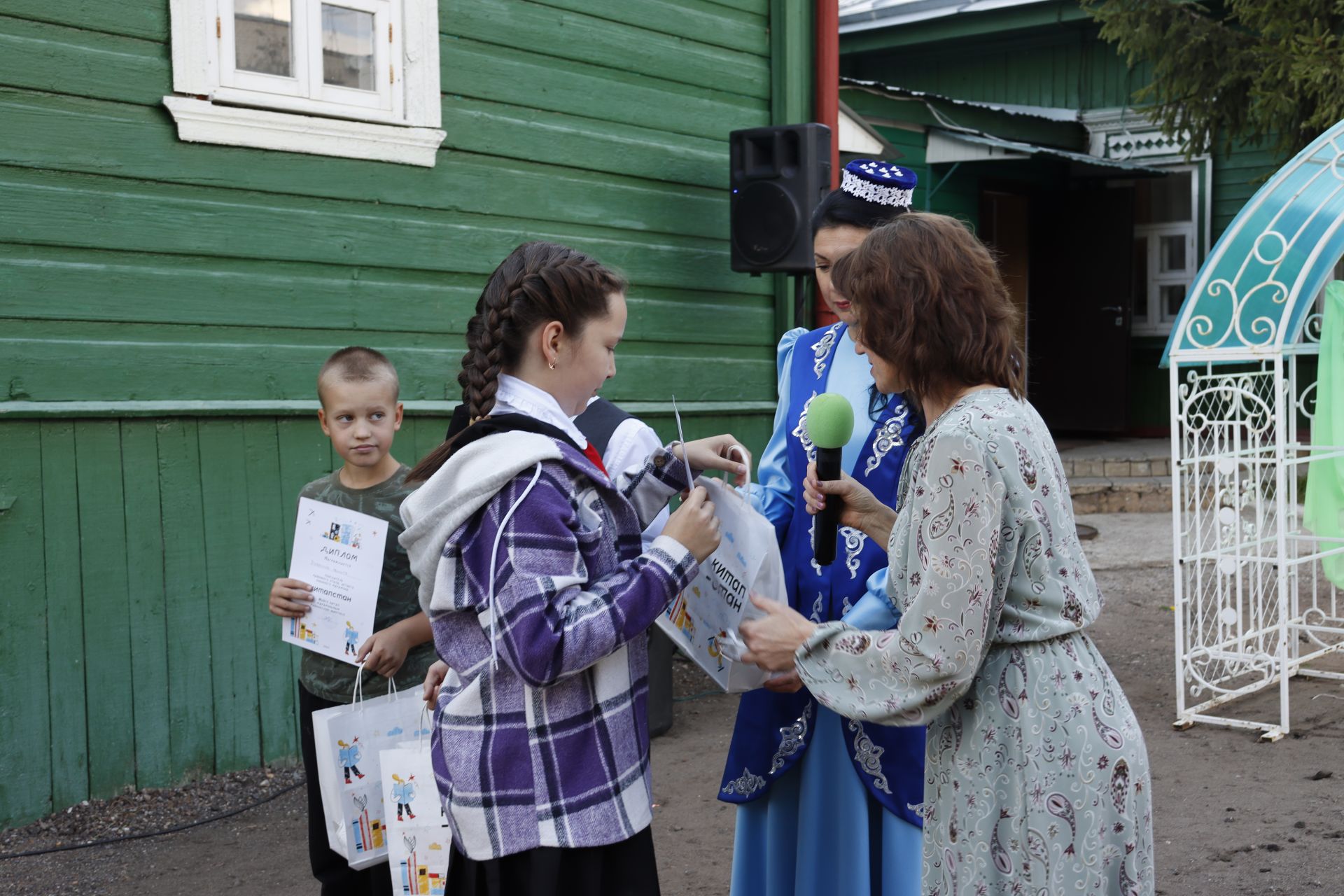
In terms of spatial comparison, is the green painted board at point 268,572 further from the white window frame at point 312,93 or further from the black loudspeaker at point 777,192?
the black loudspeaker at point 777,192

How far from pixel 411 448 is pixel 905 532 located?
12.3 feet

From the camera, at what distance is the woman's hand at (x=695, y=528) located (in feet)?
6.58

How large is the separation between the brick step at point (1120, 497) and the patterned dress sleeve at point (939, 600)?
1014 cm

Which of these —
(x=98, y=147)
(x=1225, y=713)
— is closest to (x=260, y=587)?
(x=98, y=147)

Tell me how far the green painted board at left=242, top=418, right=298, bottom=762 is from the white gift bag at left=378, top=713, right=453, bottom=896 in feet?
8.52

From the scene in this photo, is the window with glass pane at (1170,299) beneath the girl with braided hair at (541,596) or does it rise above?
above

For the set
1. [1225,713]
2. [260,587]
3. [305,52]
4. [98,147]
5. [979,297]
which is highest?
[305,52]

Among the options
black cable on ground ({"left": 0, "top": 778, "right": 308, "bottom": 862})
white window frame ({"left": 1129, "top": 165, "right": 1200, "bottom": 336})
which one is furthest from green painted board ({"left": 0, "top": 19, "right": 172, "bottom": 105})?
white window frame ({"left": 1129, "top": 165, "right": 1200, "bottom": 336})

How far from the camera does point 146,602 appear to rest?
4.60 m

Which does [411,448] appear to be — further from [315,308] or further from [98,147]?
[98,147]

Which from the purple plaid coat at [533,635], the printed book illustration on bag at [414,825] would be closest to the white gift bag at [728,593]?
the purple plaid coat at [533,635]

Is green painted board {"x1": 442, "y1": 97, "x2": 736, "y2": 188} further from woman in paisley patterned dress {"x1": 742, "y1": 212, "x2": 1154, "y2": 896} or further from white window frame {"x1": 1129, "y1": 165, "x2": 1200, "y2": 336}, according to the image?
white window frame {"x1": 1129, "y1": 165, "x2": 1200, "y2": 336}

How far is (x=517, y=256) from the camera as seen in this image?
2094 mm

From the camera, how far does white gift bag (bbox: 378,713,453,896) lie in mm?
2328
